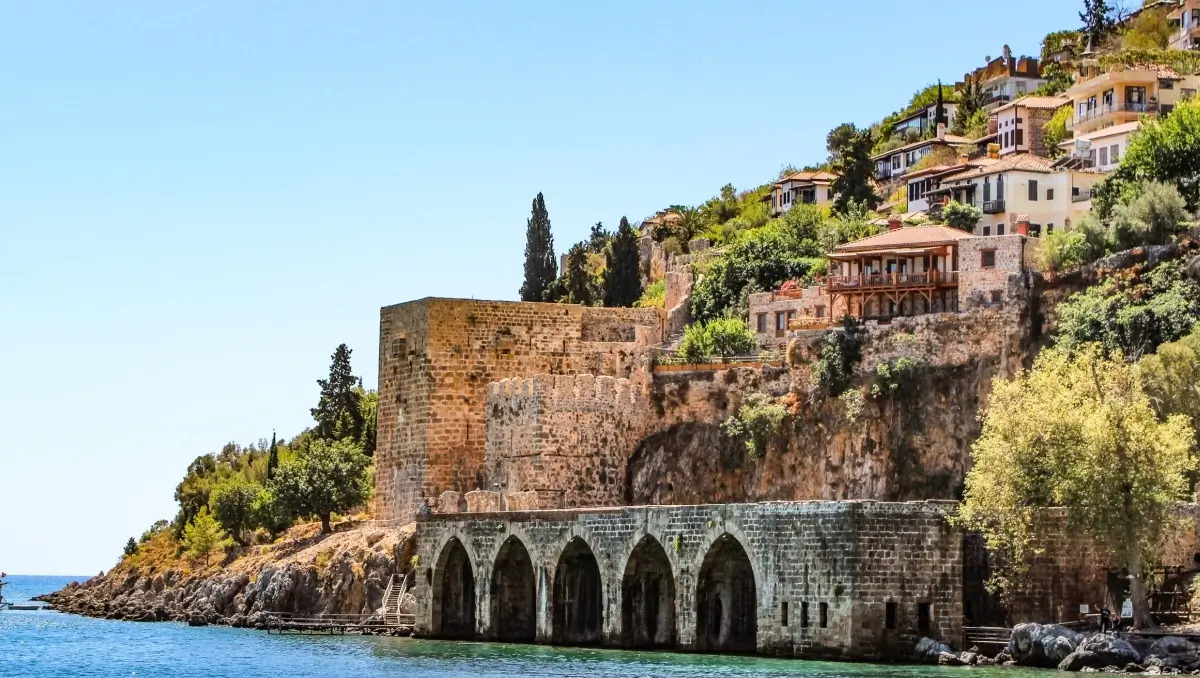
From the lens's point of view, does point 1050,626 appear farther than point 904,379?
No

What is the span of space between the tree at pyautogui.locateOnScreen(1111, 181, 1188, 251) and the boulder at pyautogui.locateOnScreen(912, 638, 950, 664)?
2096 cm

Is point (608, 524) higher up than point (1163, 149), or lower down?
lower down

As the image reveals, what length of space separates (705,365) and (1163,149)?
17116 millimetres

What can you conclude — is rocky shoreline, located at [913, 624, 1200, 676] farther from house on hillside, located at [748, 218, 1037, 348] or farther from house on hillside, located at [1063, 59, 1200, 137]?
house on hillside, located at [1063, 59, 1200, 137]

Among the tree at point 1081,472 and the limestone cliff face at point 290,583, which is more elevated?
the tree at point 1081,472

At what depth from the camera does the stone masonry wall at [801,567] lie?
158 feet

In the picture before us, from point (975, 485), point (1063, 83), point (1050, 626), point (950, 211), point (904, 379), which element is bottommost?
point (1050, 626)

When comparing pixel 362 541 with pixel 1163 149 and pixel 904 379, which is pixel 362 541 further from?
pixel 1163 149

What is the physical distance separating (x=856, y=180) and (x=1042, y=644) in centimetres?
5168

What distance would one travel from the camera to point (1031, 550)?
47656mm

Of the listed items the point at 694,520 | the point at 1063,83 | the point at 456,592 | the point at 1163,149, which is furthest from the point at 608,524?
the point at 1063,83

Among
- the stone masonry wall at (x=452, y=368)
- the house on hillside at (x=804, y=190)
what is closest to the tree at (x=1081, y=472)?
the stone masonry wall at (x=452, y=368)

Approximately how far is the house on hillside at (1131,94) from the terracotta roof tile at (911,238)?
15.7 metres

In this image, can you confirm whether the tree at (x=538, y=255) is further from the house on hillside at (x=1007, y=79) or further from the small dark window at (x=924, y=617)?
the small dark window at (x=924, y=617)
